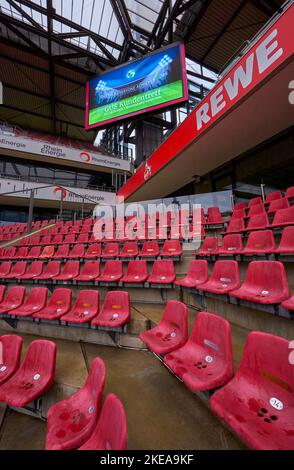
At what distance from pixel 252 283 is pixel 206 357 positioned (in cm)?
94

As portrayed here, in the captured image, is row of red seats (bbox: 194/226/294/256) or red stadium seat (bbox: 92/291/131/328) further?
row of red seats (bbox: 194/226/294/256)

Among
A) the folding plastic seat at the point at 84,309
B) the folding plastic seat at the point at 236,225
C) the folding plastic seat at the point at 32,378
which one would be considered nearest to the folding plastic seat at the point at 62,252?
the folding plastic seat at the point at 84,309

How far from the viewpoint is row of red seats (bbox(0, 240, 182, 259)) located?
12.4 feet

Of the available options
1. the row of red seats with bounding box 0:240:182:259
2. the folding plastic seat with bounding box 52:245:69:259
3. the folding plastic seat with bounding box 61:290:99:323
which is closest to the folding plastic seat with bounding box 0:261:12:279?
the row of red seats with bounding box 0:240:182:259

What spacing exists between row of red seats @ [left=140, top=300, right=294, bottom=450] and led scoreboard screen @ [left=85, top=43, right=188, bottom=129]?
7.09m

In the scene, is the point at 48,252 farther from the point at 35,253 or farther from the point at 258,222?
the point at 258,222

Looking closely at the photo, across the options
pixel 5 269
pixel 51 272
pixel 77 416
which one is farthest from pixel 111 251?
pixel 77 416

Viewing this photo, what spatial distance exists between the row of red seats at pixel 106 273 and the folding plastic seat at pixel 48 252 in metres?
0.57

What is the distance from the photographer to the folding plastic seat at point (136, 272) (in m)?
3.09

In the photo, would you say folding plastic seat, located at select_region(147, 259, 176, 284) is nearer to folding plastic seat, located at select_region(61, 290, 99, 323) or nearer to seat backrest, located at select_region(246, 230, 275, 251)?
folding plastic seat, located at select_region(61, 290, 99, 323)

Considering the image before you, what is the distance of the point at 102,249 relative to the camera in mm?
4902

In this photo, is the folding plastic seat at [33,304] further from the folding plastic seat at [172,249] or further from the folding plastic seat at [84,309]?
the folding plastic seat at [172,249]

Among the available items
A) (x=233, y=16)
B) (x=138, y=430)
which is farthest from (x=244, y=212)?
(x=233, y=16)

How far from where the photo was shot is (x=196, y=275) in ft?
9.07
